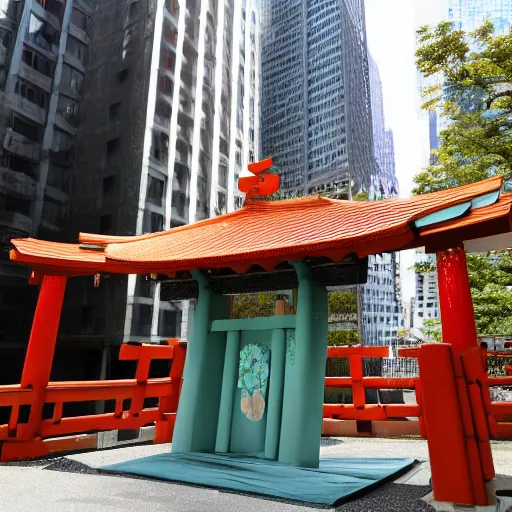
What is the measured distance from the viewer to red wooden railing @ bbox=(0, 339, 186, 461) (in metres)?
5.46

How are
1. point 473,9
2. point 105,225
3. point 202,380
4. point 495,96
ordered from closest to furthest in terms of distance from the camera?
1. point 202,380
2. point 495,96
3. point 105,225
4. point 473,9

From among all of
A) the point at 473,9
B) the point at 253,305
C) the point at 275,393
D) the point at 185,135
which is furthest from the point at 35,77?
the point at 473,9

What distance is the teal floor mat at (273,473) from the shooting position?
3.75 meters

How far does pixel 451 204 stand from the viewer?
388cm

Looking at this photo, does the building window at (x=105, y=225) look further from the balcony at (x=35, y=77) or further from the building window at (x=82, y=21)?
the building window at (x=82, y=21)

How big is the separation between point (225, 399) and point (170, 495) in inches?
64.6

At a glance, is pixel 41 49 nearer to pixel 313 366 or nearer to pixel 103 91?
pixel 103 91

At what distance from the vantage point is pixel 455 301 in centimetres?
393

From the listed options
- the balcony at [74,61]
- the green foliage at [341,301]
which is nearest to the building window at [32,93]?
the balcony at [74,61]

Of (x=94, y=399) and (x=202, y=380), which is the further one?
(x=94, y=399)

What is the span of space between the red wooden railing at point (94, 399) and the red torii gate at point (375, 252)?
0.12 m

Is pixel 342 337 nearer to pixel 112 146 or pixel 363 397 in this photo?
pixel 112 146

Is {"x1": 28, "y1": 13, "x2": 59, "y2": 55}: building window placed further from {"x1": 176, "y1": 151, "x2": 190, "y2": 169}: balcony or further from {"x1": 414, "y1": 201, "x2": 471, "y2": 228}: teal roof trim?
{"x1": 414, "y1": 201, "x2": 471, "y2": 228}: teal roof trim

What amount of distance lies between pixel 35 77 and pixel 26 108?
124 cm
